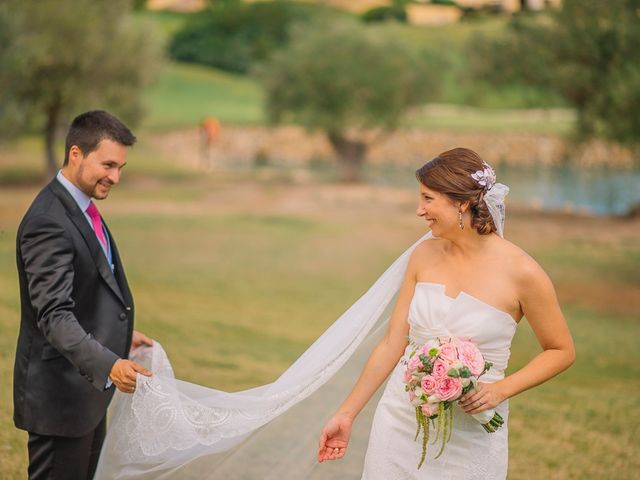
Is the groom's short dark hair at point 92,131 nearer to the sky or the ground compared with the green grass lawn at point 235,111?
nearer to the sky

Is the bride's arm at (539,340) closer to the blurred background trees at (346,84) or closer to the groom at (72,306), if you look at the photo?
the groom at (72,306)

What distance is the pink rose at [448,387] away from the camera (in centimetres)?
360

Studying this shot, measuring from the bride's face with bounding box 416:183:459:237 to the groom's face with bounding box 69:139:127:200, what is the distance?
4.31 feet

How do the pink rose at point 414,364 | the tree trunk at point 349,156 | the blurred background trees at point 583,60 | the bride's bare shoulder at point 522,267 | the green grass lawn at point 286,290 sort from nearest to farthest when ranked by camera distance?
the pink rose at point 414,364 → the bride's bare shoulder at point 522,267 → the green grass lawn at point 286,290 → the blurred background trees at point 583,60 → the tree trunk at point 349,156

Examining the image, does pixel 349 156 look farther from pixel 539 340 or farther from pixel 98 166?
pixel 539 340

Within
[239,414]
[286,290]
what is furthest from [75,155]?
[286,290]

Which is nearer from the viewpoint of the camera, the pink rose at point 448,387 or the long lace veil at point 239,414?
the pink rose at point 448,387

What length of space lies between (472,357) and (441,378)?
16cm

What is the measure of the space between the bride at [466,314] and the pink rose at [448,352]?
0.18m

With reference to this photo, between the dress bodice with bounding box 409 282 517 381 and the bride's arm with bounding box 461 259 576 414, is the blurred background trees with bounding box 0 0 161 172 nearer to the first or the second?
the dress bodice with bounding box 409 282 517 381

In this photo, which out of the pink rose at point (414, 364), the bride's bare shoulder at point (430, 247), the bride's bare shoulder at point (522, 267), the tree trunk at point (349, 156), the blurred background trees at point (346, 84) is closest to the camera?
the pink rose at point (414, 364)

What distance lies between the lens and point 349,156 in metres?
36.8

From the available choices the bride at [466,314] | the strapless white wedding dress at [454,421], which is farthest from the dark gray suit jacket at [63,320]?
the strapless white wedding dress at [454,421]

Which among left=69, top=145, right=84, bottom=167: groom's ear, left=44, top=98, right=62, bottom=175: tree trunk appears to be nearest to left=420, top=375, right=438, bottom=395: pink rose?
left=69, top=145, right=84, bottom=167: groom's ear
